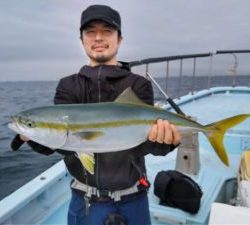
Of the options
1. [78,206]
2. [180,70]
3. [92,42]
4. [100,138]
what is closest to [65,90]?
[92,42]

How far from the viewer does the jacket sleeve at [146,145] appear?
2.60m

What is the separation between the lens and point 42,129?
234 centimetres

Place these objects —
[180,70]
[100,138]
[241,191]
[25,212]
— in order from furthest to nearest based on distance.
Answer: [180,70], [25,212], [241,191], [100,138]

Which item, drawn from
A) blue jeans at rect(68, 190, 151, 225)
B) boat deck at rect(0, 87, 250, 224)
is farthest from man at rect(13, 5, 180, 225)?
boat deck at rect(0, 87, 250, 224)

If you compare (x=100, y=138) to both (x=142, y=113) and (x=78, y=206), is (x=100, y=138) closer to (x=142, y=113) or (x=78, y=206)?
(x=142, y=113)

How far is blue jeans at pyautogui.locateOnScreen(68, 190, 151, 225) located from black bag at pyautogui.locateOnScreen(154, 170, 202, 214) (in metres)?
1.21

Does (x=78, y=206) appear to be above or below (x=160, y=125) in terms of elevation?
below

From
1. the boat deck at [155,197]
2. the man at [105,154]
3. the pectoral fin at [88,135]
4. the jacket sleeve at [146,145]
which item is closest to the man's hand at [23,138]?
the man at [105,154]

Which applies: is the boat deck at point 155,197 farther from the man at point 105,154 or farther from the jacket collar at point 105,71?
the jacket collar at point 105,71

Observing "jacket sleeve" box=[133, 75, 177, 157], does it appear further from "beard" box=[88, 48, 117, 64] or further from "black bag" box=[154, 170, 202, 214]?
"black bag" box=[154, 170, 202, 214]

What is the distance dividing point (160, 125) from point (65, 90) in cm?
82

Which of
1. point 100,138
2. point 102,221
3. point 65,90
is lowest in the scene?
point 102,221

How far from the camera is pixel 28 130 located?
2.34 meters

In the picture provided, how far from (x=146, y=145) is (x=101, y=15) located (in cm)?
101
